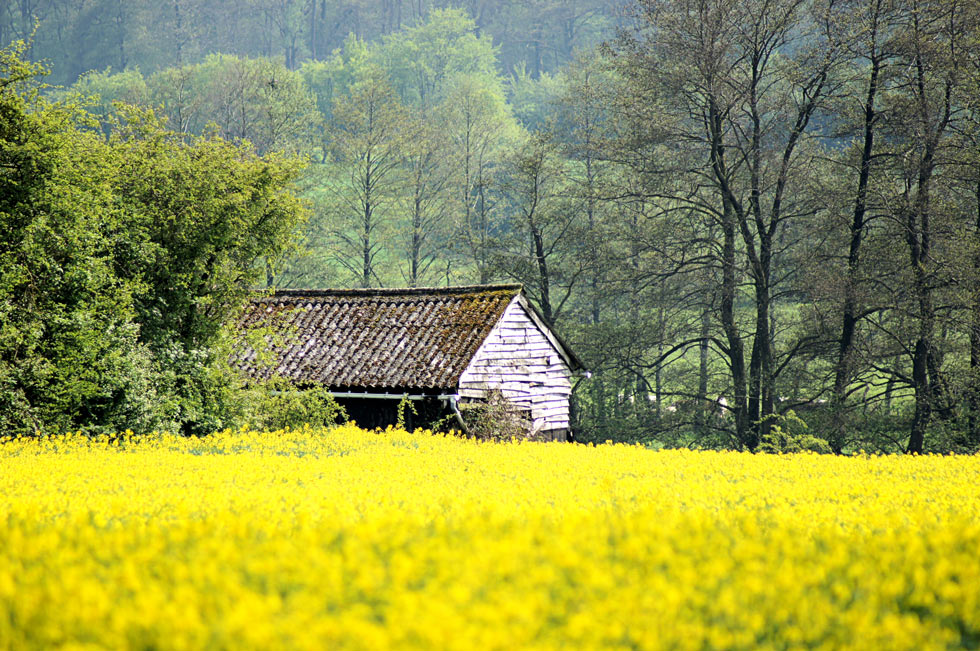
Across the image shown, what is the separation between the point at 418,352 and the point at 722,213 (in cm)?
1656

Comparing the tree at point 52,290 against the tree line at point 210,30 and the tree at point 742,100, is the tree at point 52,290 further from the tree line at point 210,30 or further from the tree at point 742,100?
the tree line at point 210,30

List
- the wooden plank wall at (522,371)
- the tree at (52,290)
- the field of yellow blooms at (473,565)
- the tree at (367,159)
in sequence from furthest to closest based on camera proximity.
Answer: the tree at (367,159)
the wooden plank wall at (522,371)
the tree at (52,290)
the field of yellow blooms at (473,565)

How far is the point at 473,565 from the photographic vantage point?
568cm

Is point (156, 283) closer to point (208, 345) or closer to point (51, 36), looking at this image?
point (208, 345)

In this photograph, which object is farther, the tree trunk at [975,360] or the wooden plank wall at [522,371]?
the tree trunk at [975,360]

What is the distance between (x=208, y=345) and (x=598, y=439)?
69.4ft

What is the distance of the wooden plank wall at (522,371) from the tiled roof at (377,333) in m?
0.53

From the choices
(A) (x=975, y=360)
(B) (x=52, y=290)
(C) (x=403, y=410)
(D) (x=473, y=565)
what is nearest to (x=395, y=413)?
(C) (x=403, y=410)

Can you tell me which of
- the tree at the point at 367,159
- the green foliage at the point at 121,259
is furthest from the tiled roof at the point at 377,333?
the tree at the point at 367,159

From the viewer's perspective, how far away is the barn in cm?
2294

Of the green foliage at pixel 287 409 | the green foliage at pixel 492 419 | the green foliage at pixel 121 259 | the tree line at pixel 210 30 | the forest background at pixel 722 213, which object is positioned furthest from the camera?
the tree line at pixel 210 30

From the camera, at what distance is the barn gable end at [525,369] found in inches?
932

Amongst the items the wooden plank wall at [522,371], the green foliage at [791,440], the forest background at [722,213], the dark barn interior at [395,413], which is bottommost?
the green foliage at [791,440]

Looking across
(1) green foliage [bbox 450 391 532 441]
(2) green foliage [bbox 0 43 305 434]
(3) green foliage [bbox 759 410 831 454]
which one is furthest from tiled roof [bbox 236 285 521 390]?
(3) green foliage [bbox 759 410 831 454]
